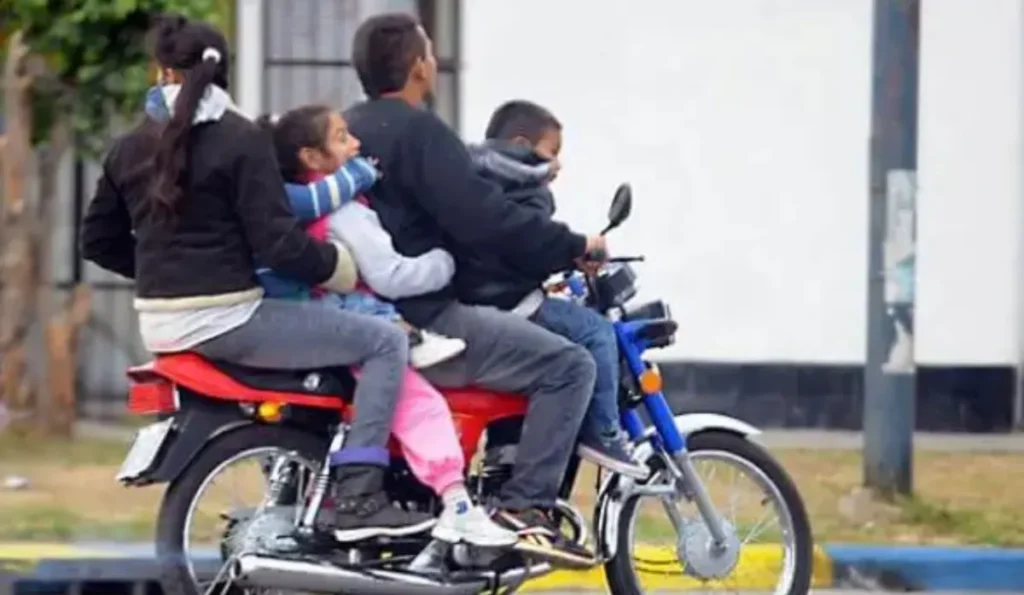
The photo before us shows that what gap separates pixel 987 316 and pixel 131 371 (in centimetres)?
670

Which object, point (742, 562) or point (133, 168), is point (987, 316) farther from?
point (133, 168)

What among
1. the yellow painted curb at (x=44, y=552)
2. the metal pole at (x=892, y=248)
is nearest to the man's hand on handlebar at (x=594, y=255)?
the yellow painted curb at (x=44, y=552)

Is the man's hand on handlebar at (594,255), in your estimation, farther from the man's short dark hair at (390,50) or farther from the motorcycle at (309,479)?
the man's short dark hair at (390,50)

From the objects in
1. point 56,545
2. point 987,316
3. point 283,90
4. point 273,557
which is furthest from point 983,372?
point 273,557

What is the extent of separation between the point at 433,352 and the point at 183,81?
1083 millimetres

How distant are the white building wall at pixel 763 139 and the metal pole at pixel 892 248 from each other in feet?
8.91

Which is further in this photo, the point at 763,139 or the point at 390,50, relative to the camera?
the point at 763,139

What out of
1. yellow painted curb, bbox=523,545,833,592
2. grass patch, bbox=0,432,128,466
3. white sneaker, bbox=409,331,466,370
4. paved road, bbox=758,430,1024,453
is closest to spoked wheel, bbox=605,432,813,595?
yellow painted curb, bbox=523,545,833,592

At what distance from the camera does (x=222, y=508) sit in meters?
6.78

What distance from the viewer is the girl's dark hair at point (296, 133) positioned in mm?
6703

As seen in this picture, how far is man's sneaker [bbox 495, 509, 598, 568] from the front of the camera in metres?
6.73

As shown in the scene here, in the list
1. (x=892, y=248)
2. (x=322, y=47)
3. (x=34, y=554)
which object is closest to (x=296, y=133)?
(x=34, y=554)

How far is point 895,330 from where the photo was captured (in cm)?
945

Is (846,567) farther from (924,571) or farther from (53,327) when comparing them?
(53,327)
